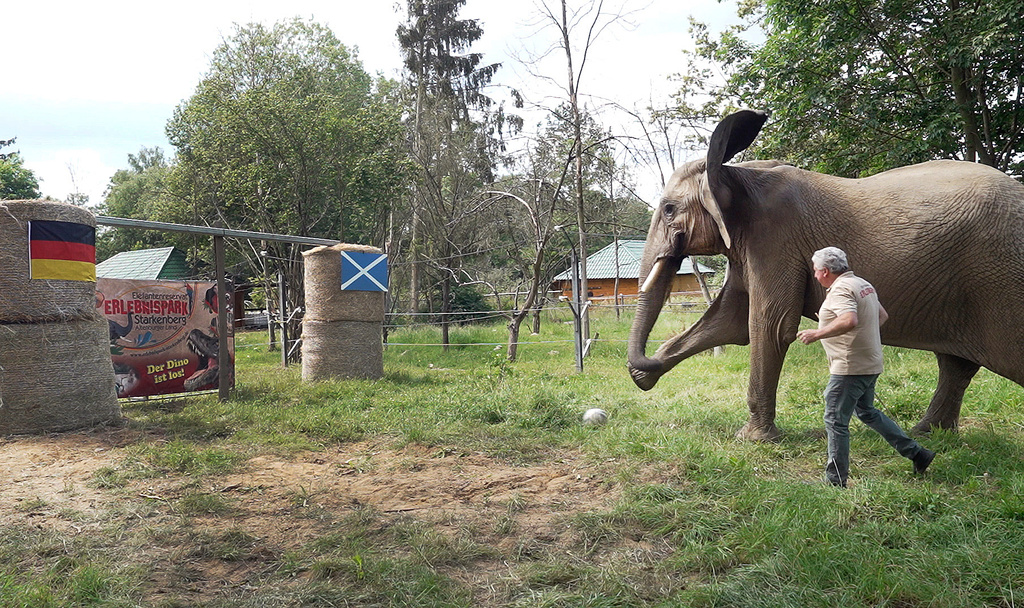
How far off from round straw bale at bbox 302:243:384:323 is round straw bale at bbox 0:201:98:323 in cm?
349

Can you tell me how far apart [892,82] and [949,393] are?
653cm

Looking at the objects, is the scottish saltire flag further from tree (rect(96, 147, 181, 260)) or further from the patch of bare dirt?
tree (rect(96, 147, 181, 260))

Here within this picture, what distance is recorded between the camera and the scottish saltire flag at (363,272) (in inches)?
398

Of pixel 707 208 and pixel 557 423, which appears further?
pixel 557 423

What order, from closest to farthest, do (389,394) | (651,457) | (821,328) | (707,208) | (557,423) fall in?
(821,328)
(651,457)
(707,208)
(557,423)
(389,394)

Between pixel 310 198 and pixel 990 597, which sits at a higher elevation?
pixel 310 198

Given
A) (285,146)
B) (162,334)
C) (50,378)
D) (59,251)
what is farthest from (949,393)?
(285,146)

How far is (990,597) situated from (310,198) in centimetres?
1590

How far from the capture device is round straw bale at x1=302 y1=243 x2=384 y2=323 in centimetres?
1003

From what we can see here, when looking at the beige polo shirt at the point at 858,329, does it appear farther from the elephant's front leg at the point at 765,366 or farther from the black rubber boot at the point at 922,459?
the elephant's front leg at the point at 765,366

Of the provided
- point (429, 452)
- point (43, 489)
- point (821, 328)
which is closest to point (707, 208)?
point (821, 328)

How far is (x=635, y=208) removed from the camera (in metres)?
26.0

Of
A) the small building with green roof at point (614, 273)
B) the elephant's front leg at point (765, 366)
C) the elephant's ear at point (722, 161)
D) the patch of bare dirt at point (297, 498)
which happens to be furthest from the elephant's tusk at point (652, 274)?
the small building with green roof at point (614, 273)

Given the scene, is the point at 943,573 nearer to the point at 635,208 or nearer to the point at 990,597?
the point at 990,597
